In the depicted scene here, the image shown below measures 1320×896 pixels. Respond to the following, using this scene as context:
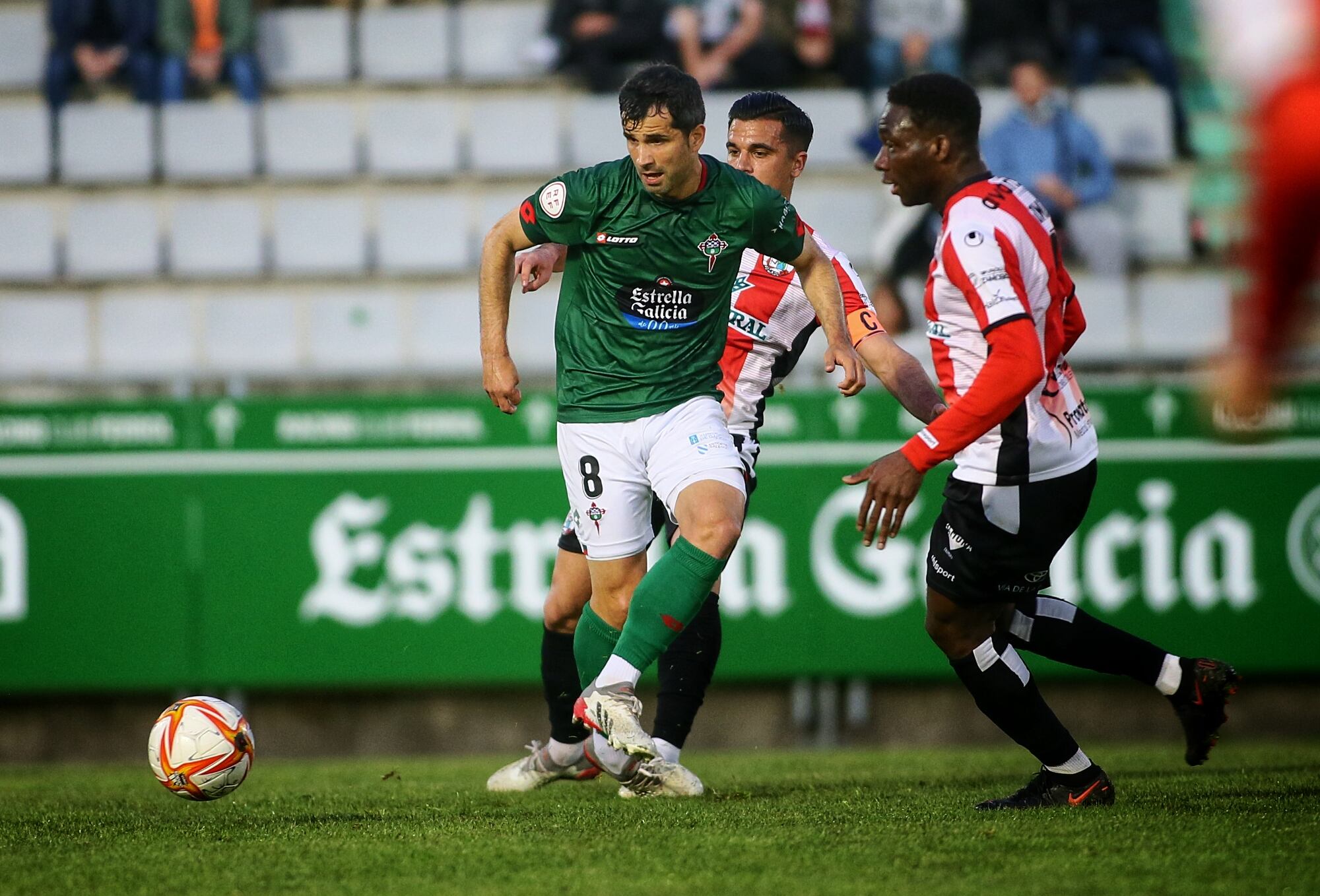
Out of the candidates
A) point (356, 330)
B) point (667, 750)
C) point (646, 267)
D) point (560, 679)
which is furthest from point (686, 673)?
point (356, 330)

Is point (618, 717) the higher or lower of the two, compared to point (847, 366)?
lower

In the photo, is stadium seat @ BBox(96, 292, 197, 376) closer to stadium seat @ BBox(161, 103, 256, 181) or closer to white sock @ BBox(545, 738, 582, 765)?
stadium seat @ BBox(161, 103, 256, 181)

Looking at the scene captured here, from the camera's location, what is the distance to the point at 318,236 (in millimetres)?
11719

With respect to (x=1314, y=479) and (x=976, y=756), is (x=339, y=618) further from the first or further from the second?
(x=1314, y=479)

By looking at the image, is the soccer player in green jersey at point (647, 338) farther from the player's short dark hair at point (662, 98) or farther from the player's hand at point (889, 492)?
the player's hand at point (889, 492)

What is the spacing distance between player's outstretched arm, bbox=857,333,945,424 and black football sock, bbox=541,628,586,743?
1.58 metres

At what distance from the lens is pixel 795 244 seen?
521 centimetres

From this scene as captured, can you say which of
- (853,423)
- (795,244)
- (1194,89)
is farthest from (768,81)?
(1194,89)

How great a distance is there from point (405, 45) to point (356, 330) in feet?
9.15

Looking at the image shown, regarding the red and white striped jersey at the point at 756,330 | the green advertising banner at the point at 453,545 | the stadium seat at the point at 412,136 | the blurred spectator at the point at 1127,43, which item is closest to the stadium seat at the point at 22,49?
the stadium seat at the point at 412,136

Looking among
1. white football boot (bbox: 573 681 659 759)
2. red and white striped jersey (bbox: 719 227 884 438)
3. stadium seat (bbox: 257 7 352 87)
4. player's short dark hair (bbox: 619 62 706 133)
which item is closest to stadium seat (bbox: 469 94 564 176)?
stadium seat (bbox: 257 7 352 87)

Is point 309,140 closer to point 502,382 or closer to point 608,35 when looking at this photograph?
point 608,35

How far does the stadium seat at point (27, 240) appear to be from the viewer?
11688 mm

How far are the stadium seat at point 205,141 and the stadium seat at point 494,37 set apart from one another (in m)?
1.84
